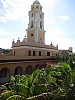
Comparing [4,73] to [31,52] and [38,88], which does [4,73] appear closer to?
[31,52]

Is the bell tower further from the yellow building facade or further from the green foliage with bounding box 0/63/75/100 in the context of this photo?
the green foliage with bounding box 0/63/75/100

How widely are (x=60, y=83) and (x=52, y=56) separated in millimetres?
18940

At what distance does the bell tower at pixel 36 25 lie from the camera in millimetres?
35053

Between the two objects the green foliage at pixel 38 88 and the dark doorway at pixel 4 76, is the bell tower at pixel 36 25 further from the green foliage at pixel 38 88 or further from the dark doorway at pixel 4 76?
the green foliage at pixel 38 88

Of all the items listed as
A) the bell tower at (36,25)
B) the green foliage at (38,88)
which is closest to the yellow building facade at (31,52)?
the bell tower at (36,25)

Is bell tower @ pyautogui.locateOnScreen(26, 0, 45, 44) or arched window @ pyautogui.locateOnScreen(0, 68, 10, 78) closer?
arched window @ pyautogui.locateOnScreen(0, 68, 10, 78)

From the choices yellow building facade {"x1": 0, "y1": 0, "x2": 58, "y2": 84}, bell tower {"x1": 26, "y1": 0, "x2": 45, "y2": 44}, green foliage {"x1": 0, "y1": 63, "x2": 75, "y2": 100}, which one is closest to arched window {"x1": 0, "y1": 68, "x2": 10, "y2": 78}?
yellow building facade {"x1": 0, "y1": 0, "x2": 58, "y2": 84}

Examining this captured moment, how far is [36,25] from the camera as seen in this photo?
115ft

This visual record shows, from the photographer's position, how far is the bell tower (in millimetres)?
35053

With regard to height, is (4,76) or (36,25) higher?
(36,25)

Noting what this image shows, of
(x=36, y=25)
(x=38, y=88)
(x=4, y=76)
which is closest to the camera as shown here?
(x=38, y=88)

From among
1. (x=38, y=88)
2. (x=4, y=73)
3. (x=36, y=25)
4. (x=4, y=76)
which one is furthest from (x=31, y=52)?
(x=38, y=88)

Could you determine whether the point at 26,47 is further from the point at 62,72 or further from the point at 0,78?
the point at 62,72

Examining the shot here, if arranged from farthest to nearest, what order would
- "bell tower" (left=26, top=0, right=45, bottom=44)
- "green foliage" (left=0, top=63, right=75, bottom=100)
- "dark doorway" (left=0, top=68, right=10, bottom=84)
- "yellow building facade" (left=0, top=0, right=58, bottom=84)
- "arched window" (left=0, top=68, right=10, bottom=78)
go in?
"bell tower" (left=26, top=0, right=45, bottom=44) → "arched window" (left=0, top=68, right=10, bottom=78) → "dark doorway" (left=0, top=68, right=10, bottom=84) → "yellow building facade" (left=0, top=0, right=58, bottom=84) → "green foliage" (left=0, top=63, right=75, bottom=100)
